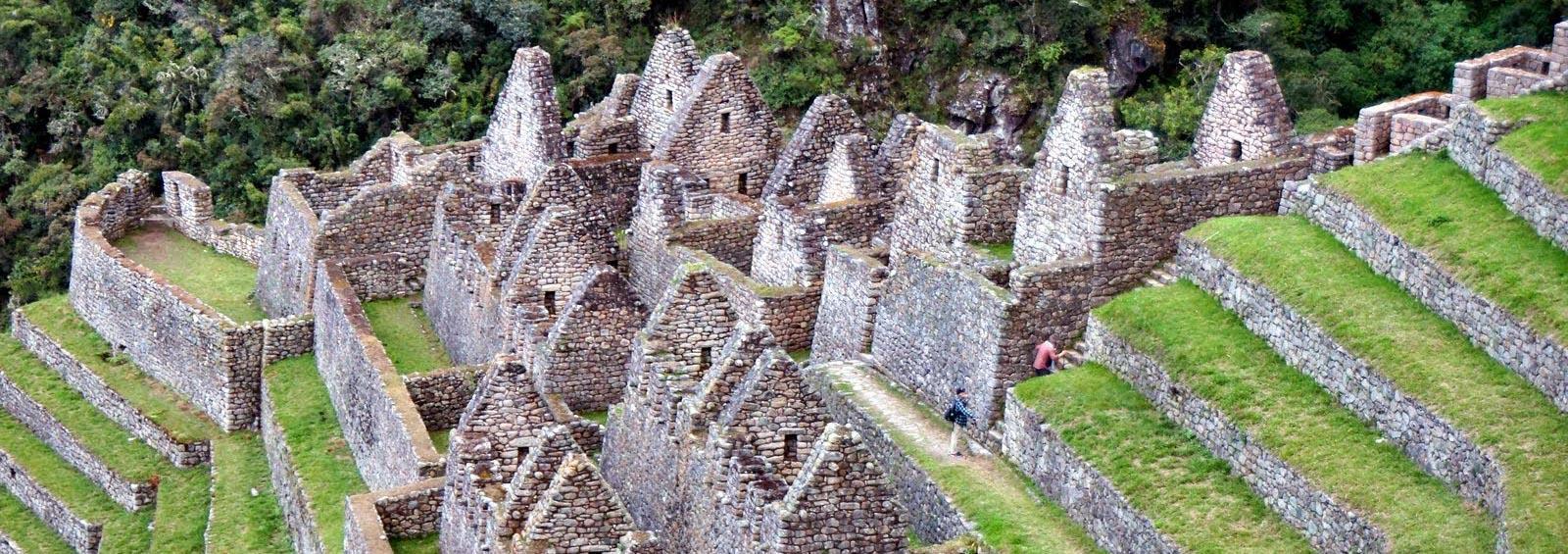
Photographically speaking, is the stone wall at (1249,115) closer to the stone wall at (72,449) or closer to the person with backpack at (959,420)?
the person with backpack at (959,420)

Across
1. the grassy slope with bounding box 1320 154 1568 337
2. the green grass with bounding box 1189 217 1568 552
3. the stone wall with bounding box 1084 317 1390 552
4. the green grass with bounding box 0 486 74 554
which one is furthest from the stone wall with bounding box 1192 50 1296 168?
the green grass with bounding box 0 486 74 554

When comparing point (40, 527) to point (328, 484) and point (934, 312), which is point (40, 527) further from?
point (934, 312)

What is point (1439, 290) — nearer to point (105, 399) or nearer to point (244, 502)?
point (244, 502)

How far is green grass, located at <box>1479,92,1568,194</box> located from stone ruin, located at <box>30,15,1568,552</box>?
73 cm

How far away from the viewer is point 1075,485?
93.2 feet

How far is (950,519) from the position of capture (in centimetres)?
2875

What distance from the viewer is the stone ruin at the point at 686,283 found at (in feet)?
87.9

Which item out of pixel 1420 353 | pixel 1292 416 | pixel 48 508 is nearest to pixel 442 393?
pixel 48 508

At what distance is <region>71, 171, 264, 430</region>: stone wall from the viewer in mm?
40375

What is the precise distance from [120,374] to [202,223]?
443cm

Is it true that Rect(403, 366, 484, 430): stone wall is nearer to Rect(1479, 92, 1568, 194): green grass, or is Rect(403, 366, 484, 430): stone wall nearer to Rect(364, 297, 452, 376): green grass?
Rect(364, 297, 452, 376): green grass

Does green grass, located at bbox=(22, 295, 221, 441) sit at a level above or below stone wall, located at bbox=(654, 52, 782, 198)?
below

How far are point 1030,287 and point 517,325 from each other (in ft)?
23.5

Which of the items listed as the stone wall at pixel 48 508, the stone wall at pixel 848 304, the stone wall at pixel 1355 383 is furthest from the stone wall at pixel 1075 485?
the stone wall at pixel 48 508
